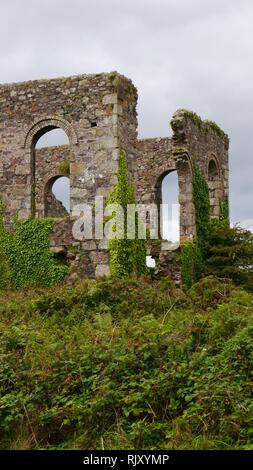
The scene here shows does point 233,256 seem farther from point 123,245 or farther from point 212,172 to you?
point 212,172

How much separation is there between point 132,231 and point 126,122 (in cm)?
259

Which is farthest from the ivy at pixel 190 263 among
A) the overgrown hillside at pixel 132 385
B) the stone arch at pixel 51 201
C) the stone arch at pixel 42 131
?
the stone arch at pixel 51 201

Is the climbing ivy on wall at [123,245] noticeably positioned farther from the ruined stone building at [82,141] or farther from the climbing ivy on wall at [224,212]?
the climbing ivy on wall at [224,212]

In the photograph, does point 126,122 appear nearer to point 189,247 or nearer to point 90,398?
point 189,247

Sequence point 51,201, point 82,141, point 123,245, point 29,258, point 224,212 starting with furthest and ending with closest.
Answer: point 51,201 < point 224,212 < point 29,258 < point 82,141 < point 123,245

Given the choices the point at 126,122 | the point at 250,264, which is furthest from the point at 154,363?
the point at 250,264

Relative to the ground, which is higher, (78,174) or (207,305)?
(78,174)

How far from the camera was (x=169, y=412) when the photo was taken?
7.42 m

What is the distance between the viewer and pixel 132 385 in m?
7.66

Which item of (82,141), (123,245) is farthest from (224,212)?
(82,141)

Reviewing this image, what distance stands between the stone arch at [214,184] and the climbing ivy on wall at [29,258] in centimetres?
656

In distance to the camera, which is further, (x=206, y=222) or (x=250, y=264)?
(x=206, y=222)

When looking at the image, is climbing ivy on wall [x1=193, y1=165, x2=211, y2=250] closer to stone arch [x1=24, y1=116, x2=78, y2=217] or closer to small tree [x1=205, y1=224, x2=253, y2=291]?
small tree [x1=205, y1=224, x2=253, y2=291]

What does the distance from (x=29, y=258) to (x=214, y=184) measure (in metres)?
7.50
